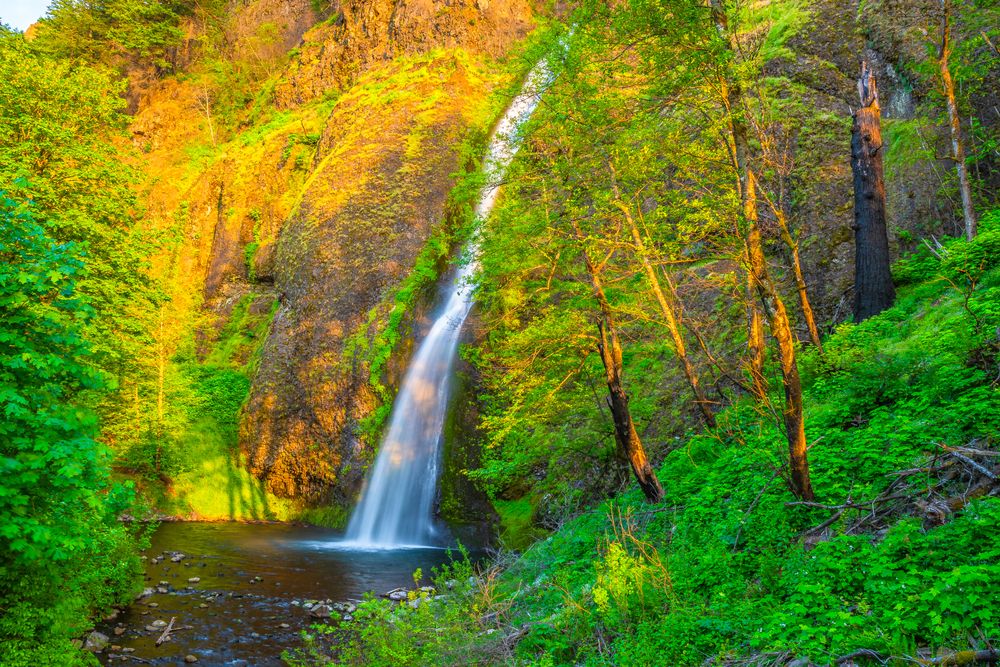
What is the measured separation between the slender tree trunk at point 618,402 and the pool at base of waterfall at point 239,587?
3.55 meters

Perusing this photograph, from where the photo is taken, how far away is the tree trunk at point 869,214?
906 cm

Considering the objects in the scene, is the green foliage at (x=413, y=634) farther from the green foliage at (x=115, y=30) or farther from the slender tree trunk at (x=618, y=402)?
the green foliage at (x=115, y=30)

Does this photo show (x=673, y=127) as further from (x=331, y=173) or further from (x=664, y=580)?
(x=331, y=173)

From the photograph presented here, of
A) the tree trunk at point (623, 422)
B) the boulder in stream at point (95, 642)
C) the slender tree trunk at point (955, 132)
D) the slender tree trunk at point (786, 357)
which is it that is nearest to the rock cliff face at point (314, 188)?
the boulder in stream at point (95, 642)

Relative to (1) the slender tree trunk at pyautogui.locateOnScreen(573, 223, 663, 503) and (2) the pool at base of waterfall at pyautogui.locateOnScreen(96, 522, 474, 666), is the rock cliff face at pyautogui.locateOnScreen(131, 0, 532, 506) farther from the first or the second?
(1) the slender tree trunk at pyautogui.locateOnScreen(573, 223, 663, 503)

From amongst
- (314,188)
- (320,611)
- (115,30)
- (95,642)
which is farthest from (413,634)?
(115,30)

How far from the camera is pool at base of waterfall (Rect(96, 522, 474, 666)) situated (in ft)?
25.6

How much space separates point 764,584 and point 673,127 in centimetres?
515

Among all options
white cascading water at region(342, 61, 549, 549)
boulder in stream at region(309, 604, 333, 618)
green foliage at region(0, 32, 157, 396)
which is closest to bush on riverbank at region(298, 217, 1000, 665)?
boulder in stream at region(309, 604, 333, 618)

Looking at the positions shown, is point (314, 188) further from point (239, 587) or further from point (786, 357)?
point (786, 357)

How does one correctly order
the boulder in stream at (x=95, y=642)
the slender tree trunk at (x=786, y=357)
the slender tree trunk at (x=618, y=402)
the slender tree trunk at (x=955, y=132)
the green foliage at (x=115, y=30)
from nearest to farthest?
the slender tree trunk at (x=786, y=357)
the boulder in stream at (x=95, y=642)
the slender tree trunk at (x=618, y=402)
the slender tree trunk at (x=955, y=132)
the green foliage at (x=115, y=30)

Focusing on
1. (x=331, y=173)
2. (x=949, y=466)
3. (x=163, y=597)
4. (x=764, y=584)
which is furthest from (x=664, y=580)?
(x=331, y=173)

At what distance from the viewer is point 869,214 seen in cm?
938

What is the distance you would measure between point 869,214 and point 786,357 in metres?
6.36
